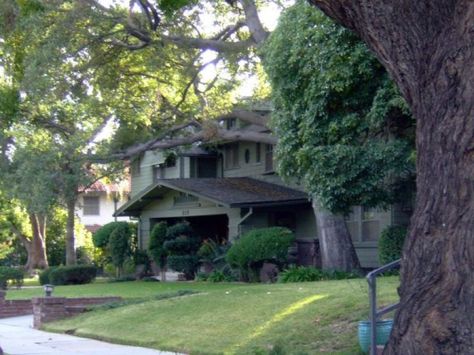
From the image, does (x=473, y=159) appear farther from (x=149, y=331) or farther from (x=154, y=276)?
(x=154, y=276)

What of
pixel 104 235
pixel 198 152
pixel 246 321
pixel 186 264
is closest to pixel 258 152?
pixel 198 152

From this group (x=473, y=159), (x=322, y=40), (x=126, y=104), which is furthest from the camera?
(x=126, y=104)

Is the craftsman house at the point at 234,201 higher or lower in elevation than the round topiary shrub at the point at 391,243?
higher

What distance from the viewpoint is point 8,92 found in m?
20.3

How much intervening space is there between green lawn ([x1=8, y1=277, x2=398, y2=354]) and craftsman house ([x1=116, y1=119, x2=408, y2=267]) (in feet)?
30.6

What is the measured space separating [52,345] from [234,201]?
548 inches

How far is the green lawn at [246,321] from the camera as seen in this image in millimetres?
13172

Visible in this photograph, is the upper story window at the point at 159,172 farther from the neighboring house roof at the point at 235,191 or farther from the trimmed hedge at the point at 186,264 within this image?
the trimmed hedge at the point at 186,264

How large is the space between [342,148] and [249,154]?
1880cm

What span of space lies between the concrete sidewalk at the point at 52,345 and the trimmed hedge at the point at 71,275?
48.5 feet

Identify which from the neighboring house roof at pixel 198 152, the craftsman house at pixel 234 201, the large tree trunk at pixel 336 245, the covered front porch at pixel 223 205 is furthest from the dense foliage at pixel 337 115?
the neighboring house roof at pixel 198 152

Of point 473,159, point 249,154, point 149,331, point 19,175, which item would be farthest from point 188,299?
point 249,154

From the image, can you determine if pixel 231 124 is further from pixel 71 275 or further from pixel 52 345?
pixel 52 345

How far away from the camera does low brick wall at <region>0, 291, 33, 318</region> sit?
77.2 feet
